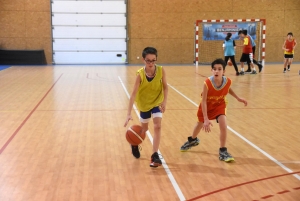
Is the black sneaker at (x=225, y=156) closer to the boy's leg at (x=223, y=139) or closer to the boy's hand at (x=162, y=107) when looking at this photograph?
the boy's leg at (x=223, y=139)

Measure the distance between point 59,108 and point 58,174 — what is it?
5093 millimetres

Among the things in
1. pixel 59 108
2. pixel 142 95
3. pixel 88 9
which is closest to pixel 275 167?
pixel 142 95

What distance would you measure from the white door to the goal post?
4383 mm

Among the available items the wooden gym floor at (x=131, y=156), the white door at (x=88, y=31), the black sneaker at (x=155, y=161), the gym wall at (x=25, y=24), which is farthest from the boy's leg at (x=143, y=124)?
the gym wall at (x=25, y=24)

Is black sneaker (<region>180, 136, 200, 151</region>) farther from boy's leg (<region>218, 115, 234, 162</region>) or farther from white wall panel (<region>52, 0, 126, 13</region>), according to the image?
white wall panel (<region>52, 0, 126, 13</region>)

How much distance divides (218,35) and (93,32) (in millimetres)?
7116

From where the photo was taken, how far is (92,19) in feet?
83.9

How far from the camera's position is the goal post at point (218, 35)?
24406 millimetres

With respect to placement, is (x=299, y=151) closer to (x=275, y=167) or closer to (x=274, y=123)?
(x=275, y=167)

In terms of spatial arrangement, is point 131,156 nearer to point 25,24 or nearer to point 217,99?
point 217,99

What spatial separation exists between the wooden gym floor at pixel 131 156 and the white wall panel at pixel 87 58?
47.2 feet

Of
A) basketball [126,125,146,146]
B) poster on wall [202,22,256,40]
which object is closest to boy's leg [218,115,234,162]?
basketball [126,125,146,146]

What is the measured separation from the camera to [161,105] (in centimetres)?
562

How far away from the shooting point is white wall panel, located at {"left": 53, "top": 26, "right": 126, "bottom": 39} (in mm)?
25531
